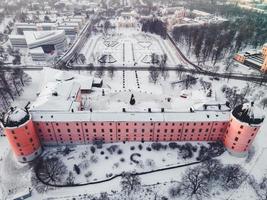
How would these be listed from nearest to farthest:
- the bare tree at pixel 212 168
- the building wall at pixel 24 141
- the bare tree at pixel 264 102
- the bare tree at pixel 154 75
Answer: the building wall at pixel 24 141
the bare tree at pixel 212 168
the bare tree at pixel 264 102
the bare tree at pixel 154 75

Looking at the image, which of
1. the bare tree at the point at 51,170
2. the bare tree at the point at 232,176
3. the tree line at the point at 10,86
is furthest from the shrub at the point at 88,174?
the tree line at the point at 10,86

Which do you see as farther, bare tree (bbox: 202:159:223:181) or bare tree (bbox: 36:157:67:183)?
bare tree (bbox: 202:159:223:181)

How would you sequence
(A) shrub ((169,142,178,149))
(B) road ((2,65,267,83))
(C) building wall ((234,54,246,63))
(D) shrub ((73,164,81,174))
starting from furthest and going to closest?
(C) building wall ((234,54,246,63)) < (B) road ((2,65,267,83)) < (A) shrub ((169,142,178,149)) < (D) shrub ((73,164,81,174))

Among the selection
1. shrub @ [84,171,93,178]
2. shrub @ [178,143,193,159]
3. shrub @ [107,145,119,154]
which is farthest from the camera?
shrub @ [107,145,119,154]

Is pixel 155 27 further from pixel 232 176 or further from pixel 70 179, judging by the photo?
pixel 70 179

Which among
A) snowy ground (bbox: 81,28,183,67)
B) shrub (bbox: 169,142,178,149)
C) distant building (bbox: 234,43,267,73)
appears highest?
distant building (bbox: 234,43,267,73)

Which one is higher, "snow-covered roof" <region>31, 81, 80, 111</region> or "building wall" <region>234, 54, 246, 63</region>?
"snow-covered roof" <region>31, 81, 80, 111</region>

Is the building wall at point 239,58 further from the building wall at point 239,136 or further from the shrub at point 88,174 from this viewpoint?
the shrub at point 88,174

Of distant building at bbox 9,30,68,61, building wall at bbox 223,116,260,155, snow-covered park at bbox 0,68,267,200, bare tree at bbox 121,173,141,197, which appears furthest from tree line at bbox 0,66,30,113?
building wall at bbox 223,116,260,155

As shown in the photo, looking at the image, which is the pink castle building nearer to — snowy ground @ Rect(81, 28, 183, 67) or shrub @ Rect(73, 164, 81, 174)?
shrub @ Rect(73, 164, 81, 174)
